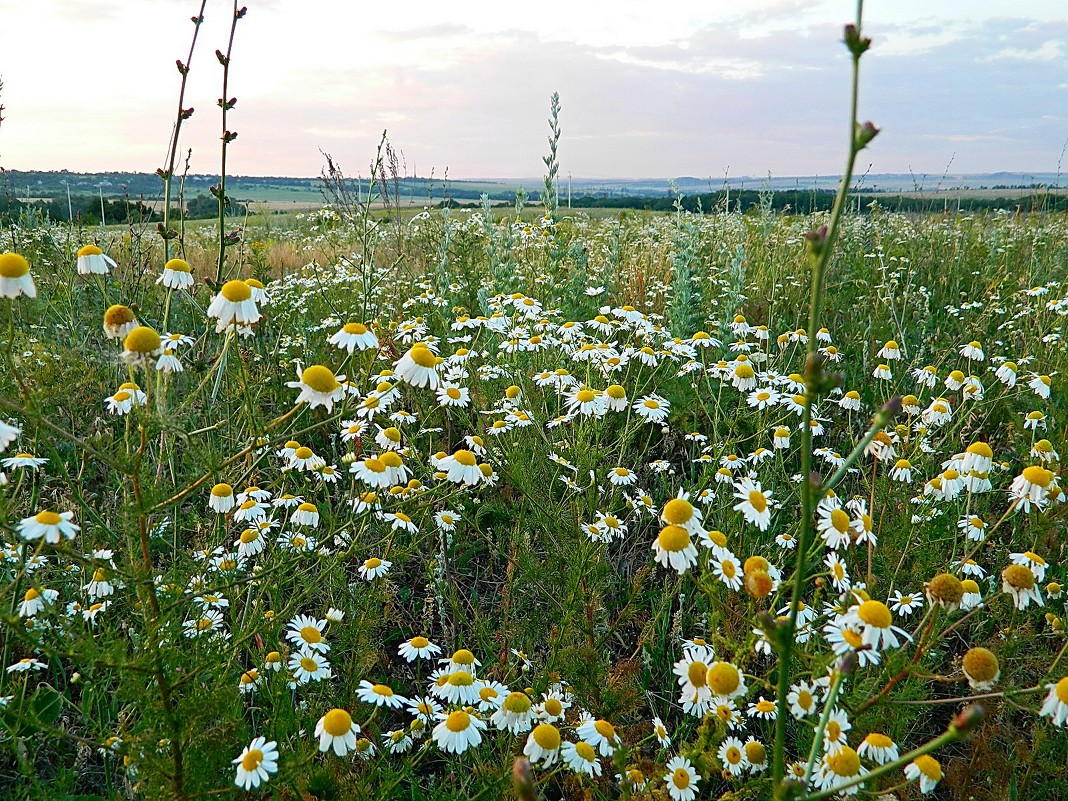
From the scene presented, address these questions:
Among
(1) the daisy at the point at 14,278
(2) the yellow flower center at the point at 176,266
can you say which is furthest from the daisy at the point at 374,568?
(1) the daisy at the point at 14,278

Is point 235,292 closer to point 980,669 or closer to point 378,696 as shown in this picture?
point 378,696

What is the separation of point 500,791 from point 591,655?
1.36 feet

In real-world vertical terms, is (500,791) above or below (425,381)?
below

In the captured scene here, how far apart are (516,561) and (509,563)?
16 cm

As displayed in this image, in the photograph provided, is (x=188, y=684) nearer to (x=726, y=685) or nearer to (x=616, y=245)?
(x=726, y=685)

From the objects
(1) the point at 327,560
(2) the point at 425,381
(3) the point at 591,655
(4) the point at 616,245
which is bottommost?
(3) the point at 591,655

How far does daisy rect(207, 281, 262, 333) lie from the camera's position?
179cm

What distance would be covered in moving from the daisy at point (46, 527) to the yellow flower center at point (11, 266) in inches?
22.2

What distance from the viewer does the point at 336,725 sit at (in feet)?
5.32

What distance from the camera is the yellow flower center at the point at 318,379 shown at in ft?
5.21

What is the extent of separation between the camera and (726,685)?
1414mm

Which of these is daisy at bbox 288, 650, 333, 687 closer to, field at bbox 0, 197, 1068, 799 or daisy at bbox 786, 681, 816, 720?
field at bbox 0, 197, 1068, 799

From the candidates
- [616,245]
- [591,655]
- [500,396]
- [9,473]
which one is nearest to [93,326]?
[9,473]

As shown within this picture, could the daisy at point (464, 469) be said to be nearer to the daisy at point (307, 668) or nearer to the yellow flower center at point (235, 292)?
the daisy at point (307, 668)
